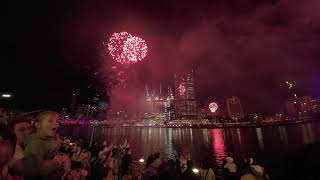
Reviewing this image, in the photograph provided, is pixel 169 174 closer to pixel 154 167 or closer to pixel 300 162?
pixel 154 167

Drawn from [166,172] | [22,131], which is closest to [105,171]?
[166,172]

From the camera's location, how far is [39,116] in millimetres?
4371

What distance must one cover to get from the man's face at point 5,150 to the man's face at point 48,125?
1.52 meters

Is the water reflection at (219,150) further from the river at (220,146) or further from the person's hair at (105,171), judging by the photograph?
the person's hair at (105,171)

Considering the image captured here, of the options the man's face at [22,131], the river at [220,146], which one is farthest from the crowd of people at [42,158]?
the river at [220,146]

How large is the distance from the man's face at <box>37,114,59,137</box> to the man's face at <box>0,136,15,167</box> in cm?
152

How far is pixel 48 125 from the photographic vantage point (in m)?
4.25

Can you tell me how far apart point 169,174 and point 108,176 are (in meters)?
2.18

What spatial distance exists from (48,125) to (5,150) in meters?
1.65

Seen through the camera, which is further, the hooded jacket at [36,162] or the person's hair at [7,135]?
the hooded jacket at [36,162]

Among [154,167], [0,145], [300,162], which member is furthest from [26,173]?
[300,162]

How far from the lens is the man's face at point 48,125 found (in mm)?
4188

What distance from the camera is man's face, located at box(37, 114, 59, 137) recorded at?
4188mm

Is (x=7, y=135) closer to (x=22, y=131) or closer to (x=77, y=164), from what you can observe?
(x=22, y=131)
